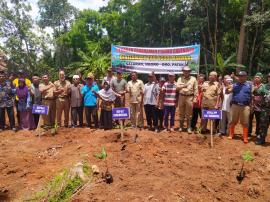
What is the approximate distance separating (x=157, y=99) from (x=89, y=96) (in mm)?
1974

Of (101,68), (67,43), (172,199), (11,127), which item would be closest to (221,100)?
(172,199)

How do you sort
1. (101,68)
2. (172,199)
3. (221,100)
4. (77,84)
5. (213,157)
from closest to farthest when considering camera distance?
(172,199), (213,157), (221,100), (77,84), (101,68)

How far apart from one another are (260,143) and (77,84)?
5221 mm

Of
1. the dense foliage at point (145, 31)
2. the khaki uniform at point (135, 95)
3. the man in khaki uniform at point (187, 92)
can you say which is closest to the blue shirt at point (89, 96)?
the khaki uniform at point (135, 95)

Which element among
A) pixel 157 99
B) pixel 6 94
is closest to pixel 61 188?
pixel 157 99

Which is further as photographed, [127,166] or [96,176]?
[127,166]

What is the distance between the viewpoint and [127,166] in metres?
6.56

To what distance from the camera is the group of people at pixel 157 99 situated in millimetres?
8102

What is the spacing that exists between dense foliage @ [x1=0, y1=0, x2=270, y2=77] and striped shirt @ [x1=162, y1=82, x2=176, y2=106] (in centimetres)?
833

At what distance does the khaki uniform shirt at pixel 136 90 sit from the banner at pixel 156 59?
2.56 metres

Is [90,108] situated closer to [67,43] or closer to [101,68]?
[101,68]

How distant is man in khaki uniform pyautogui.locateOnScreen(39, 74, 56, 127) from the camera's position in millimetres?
9539

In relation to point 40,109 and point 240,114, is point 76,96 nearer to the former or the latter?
point 40,109

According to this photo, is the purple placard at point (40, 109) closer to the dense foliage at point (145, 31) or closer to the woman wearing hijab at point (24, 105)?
the woman wearing hijab at point (24, 105)
